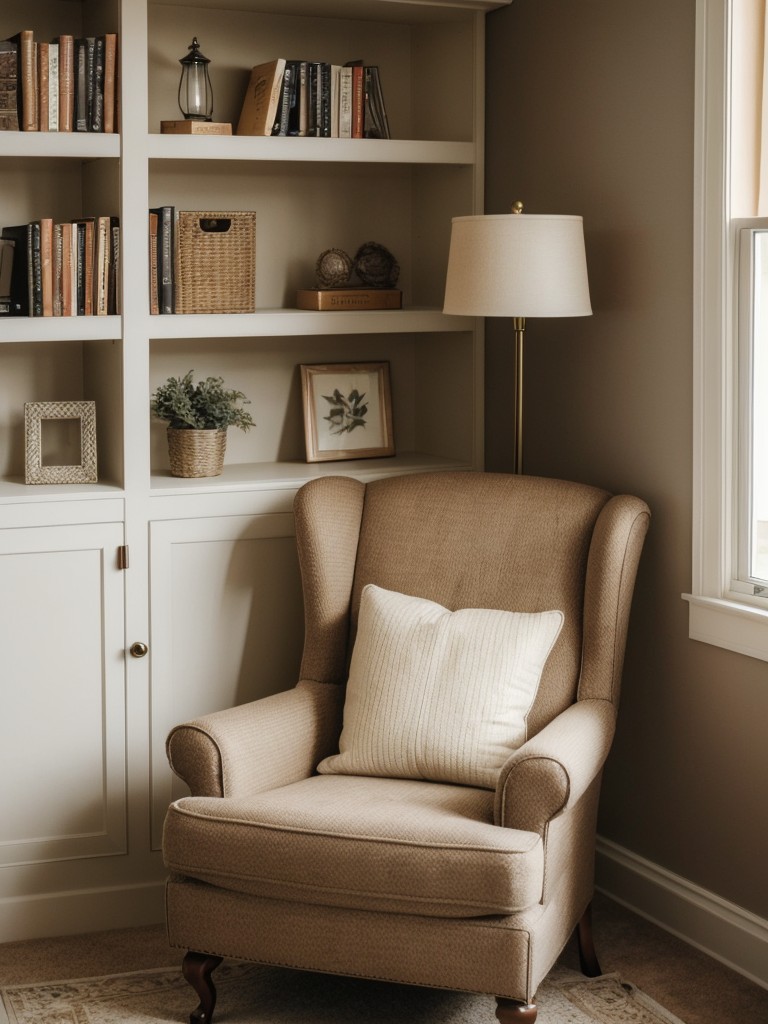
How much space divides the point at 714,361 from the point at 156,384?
1.47 m

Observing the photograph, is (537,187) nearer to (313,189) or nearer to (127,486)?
(313,189)

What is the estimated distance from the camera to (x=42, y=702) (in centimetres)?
287

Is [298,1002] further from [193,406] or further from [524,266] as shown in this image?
[524,266]

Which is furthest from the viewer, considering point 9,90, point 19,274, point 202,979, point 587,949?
point 19,274

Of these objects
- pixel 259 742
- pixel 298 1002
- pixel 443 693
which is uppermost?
pixel 443 693

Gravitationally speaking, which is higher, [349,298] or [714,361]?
[349,298]

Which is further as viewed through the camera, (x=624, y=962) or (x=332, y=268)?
(x=332, y=268)

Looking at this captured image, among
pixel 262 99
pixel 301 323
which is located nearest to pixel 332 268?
pixel 301 323

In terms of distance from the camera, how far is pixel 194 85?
9.88 feet

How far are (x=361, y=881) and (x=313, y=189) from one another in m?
1.95

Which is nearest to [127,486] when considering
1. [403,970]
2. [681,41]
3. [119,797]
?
[119,797]

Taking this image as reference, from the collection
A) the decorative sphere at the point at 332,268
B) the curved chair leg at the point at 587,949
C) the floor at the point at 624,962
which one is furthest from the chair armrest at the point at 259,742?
the decorative sphere at the point at 332,268

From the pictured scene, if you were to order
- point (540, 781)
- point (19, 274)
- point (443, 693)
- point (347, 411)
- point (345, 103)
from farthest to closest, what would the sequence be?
point (347, 411), point (345, 103), point (19, 274), point (443, 693), point (540, 781)

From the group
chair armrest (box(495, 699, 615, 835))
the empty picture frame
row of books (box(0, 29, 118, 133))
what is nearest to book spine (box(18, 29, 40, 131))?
row of books (box(0, 29, 118, 133))
